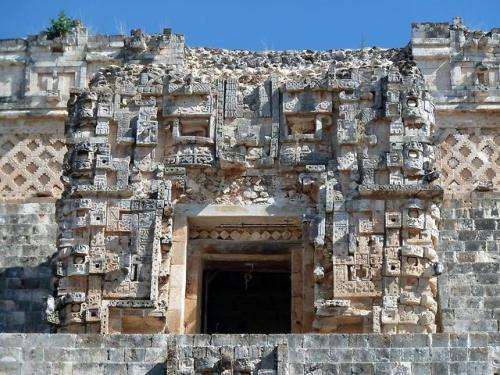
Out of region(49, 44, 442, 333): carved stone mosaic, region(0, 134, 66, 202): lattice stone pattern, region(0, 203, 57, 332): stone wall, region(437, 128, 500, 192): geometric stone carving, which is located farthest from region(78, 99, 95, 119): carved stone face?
region(437, 128, 500, 192): geometric stone carving

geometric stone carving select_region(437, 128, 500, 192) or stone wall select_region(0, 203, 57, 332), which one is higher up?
geometric stone carving select_region(437, 128, 500, 192)

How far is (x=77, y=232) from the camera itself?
19.9 m

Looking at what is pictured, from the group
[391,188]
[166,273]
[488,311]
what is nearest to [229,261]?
[166,273]

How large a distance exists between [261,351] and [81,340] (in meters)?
2.43

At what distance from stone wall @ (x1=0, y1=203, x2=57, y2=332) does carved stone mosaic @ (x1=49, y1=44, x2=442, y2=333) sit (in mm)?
3674

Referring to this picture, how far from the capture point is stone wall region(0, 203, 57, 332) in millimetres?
23266

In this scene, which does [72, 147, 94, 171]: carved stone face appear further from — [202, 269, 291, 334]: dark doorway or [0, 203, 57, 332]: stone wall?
[202, 269, 291, 334]: dark doorway

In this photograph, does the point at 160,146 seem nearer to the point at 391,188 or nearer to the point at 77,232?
the point at 77,232

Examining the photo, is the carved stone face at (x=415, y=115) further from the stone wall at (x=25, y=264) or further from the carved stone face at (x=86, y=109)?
the stone wall at (x=25, y=264)

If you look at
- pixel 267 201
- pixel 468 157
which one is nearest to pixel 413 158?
pixel 267 201

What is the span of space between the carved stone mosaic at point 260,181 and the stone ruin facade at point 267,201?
2 cm

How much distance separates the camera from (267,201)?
2017cm

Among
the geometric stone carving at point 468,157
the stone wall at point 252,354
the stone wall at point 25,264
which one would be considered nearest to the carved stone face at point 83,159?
the stone wall at point 25,264

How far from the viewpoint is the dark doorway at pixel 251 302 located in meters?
24.3
